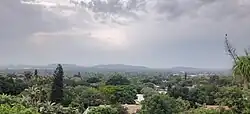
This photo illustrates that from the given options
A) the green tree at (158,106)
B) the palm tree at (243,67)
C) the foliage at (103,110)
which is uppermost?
the palm tree at (243,67)

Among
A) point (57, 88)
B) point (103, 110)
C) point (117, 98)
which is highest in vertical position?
point (57, 88)

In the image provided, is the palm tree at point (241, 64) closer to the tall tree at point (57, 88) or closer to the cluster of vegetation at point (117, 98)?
the cluster of vegetation at point (117, 98)

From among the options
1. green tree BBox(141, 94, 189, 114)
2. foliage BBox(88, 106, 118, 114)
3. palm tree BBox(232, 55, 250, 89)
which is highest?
palm tree BBox(232, 55, 250, 89)

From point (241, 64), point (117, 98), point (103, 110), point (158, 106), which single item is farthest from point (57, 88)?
point (241, 64)

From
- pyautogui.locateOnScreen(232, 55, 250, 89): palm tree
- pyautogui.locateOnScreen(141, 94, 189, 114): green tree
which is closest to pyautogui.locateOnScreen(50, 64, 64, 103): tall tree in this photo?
pyautogui.locateOnScreen(141, 94, 189, 114): green tree

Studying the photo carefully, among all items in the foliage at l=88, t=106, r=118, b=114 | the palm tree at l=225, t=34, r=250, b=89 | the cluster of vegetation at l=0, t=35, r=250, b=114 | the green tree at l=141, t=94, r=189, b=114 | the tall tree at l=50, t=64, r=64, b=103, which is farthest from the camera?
the tall tree at l=50, t=64, r=64, b=103

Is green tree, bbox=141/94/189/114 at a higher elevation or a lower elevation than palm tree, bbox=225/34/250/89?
lower

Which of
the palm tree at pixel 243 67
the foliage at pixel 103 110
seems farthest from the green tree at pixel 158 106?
the palm tree at pixel 243 67

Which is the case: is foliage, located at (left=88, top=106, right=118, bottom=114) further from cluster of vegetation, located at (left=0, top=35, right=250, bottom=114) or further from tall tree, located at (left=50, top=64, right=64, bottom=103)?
tall tree, located at (left=50, top=64, right=64, bottom=103)

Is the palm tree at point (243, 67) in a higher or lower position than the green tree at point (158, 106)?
higher

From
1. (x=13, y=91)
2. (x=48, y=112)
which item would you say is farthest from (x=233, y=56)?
(x=13, y=91)

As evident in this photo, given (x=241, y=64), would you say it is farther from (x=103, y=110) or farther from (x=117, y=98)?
(x=117, y=98)
